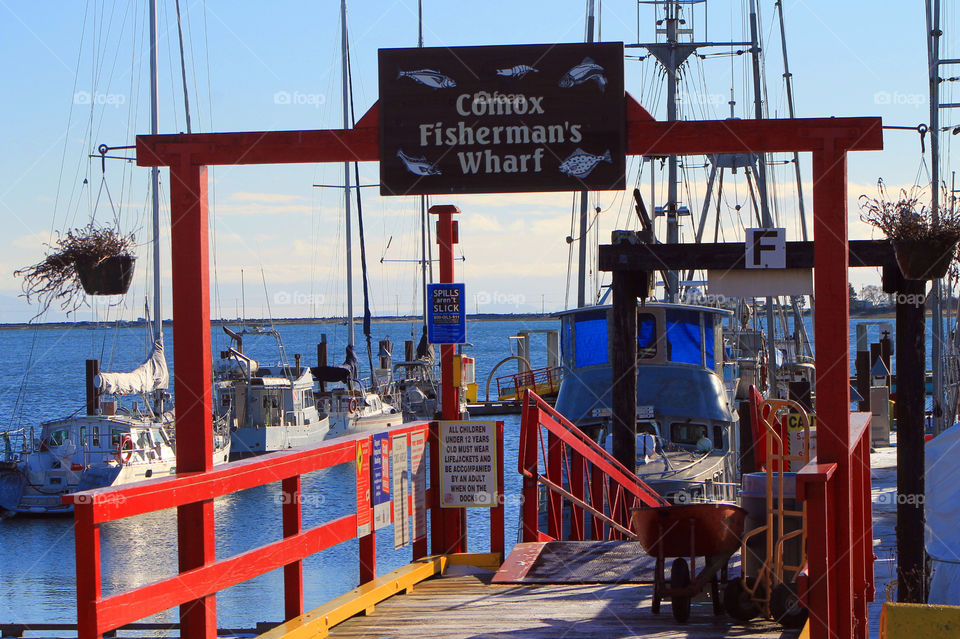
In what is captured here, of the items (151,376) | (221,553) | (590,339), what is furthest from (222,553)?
(590,339)

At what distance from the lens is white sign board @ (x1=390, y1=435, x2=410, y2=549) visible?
28.8ft

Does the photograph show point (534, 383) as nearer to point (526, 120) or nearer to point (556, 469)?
point (556, 469)

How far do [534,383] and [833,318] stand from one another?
43.3 m

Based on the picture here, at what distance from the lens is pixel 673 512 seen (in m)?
7.42

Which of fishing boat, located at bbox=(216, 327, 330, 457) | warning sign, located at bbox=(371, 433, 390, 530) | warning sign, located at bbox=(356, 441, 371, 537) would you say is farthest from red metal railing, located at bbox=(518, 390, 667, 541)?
fishing boat, located at bbox=(216, 327, 330, 457)

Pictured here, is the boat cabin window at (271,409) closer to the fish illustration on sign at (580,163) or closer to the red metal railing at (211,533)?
the red metal railing at (211,533)

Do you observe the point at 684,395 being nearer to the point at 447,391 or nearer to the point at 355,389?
the point at 447,391

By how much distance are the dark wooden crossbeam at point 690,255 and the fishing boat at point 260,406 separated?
30.5 metres

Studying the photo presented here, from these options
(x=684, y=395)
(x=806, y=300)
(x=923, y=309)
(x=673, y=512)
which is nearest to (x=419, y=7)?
(x=806, y=300)

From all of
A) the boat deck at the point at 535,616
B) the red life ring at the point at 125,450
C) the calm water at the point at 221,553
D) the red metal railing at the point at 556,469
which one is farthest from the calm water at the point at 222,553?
the boat deck at the point at 535,616

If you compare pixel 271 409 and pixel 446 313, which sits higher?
pixel 446 313

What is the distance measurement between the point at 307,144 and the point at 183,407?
1801 millimetres

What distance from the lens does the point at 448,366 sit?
32.6ft

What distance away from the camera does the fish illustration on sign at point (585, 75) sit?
7.26 meters
